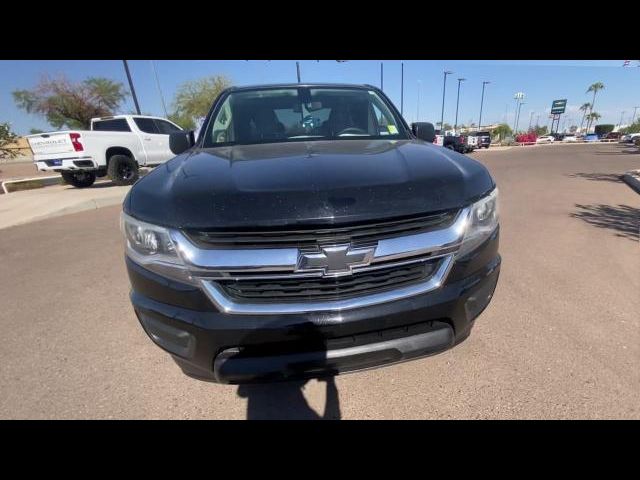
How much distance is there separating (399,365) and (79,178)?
12052mm

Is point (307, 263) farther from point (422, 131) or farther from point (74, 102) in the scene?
point (74, 102)

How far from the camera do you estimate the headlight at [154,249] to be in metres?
1.39

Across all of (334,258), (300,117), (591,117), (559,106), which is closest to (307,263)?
(334,258)

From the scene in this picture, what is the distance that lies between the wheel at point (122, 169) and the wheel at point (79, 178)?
5.10 feet

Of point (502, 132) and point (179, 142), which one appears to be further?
point (502, 132)

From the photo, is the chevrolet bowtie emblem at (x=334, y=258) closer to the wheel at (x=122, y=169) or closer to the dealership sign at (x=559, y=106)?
the wheel at (x=122, y=169)

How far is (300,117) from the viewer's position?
274cm

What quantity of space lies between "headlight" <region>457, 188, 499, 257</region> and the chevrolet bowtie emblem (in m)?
0.49

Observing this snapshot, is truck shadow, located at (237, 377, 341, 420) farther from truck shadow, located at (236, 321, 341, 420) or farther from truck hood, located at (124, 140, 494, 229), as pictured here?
truck hood, located at (124, 140, 494, 229)

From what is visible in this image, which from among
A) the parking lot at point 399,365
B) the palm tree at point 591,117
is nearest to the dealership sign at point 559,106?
the palm tree at point 591,117
